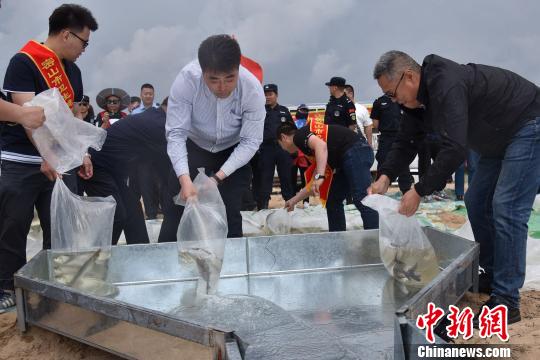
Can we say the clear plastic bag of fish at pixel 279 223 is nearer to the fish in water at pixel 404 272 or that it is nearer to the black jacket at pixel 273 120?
the fish in water at pixel 404 272

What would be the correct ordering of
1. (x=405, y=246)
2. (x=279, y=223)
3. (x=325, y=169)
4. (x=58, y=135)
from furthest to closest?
(x=279, y=223) → (x=325, y=169) → (x=405, y=246) → (x=58, y=135)

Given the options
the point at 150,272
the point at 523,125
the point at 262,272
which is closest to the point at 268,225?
the point at 262,272

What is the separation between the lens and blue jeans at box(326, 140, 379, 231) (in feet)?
11.9

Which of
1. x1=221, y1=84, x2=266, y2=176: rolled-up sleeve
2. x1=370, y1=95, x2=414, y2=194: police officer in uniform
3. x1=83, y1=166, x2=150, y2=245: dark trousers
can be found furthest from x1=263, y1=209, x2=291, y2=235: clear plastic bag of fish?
x1=370, y1=95, x2=414, y2=194: police officer in uniform

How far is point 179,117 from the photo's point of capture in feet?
8.80

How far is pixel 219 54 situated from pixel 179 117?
0.51 meters

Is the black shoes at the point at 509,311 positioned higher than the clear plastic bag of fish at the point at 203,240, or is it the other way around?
the clear plastic bag of fish at the point at 203,240

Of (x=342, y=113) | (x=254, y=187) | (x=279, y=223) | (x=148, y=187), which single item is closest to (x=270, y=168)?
(x=254, y=187)

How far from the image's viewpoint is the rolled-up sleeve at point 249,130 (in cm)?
268

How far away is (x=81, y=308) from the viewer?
1.97 m

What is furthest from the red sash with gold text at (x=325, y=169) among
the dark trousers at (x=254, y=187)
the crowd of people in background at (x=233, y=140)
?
the dark trousers at (x=254, y=187)

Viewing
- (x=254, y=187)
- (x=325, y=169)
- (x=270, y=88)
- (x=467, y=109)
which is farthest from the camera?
(x=270, y=88)

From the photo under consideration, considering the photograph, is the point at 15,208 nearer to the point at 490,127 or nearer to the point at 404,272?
the point at 404,272

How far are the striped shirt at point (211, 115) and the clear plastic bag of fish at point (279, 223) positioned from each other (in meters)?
1.50
